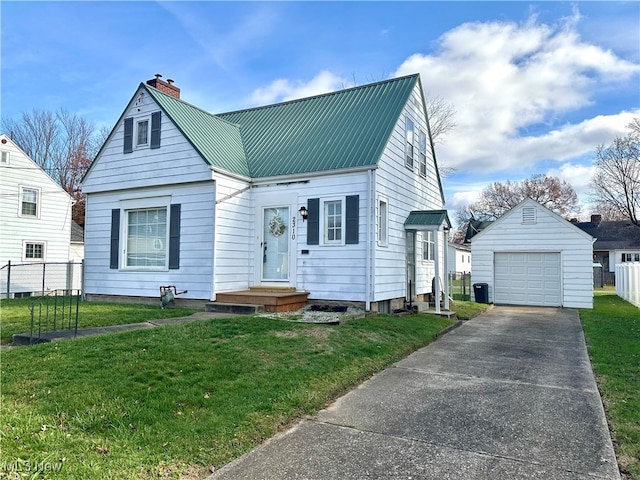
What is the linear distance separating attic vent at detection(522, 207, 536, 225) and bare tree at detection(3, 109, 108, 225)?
29.8m

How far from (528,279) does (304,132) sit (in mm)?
11407

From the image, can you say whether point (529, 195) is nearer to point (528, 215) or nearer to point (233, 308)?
point (528, 215)

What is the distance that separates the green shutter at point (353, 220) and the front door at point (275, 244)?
1.77 meters

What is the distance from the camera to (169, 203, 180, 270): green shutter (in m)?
11.5

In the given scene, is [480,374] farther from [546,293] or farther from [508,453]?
[546,293]

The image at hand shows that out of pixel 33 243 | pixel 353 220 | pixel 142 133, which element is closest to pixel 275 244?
pixel 353 220

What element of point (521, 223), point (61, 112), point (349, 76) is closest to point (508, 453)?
point (521, 223)

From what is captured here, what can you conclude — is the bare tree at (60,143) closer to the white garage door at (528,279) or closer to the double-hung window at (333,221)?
the double-hung window at (333,221)

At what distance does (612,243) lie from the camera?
3894cm

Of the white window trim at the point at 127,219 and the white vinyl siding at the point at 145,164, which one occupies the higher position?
the white vinyl siding at the point at 145,164

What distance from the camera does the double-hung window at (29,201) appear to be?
1997 centimetres

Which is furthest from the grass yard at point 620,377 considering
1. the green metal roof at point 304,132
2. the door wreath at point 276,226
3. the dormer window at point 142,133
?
the dormer window at point 142,133

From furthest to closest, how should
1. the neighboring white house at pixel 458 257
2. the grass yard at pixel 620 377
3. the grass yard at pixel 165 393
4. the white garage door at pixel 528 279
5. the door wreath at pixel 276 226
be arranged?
the neighboring white house at pixel 458 257 → the white garage door at pixel 528 279 → the door wreath at pixel 276 226 → the grass yard at pixel 620 377 → the grass yard at pixel 165 393

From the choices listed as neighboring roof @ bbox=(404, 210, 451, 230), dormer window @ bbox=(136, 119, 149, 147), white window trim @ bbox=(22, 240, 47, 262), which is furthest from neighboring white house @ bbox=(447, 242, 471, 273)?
dormer window @ bbox=(136, 119, 149, 147)
